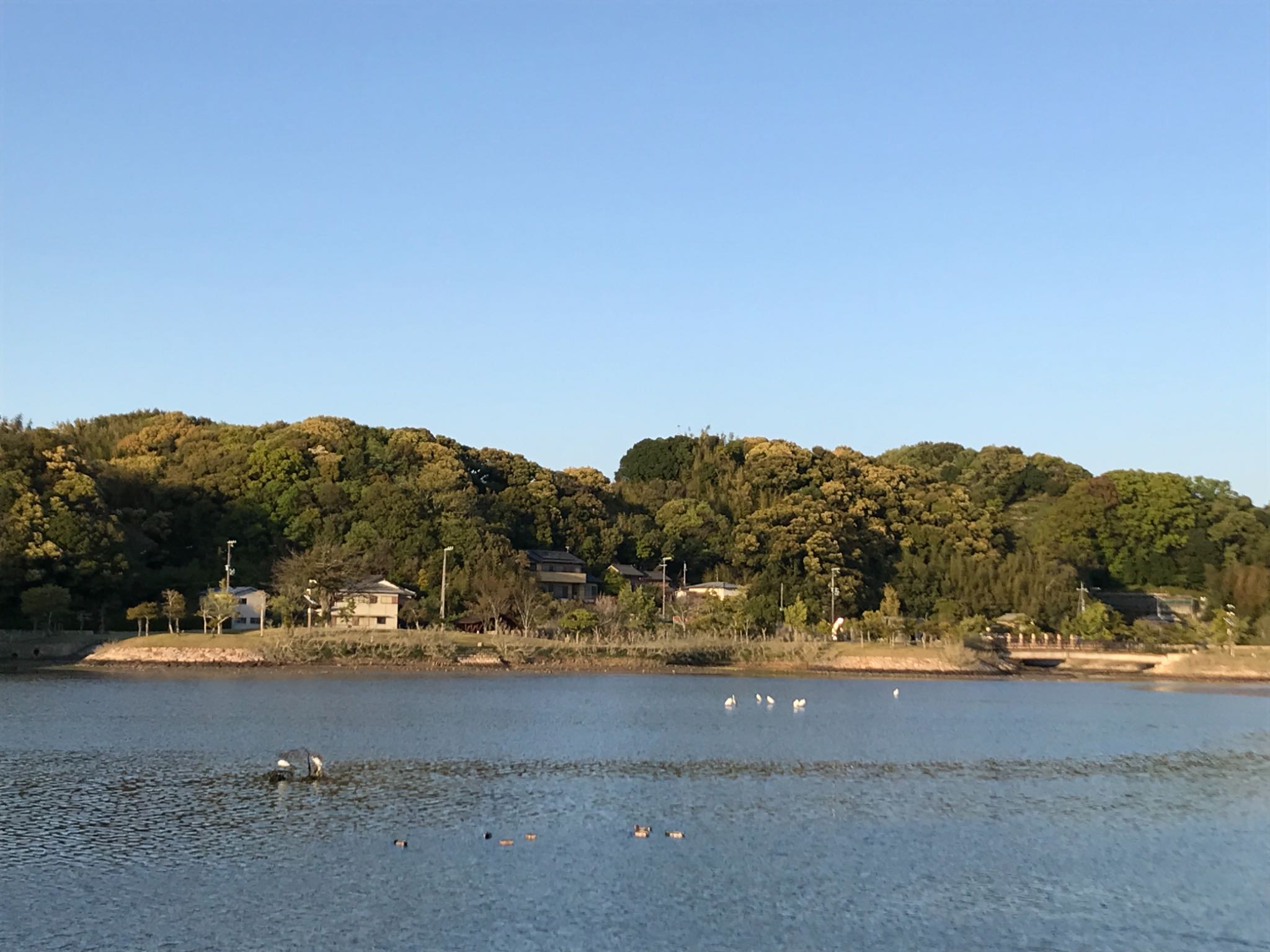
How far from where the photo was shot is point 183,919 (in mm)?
12531

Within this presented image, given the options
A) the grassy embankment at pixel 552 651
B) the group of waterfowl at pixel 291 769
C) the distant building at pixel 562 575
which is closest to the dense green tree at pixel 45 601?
the grassy embankment at pixel 552 651

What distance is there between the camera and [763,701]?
→ 39.7 meters

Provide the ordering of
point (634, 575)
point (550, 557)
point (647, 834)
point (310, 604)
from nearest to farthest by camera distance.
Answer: point (647, 834) < point (310, 604) < point (550, 557) < point (634, 575)

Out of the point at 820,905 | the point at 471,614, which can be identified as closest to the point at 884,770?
the point at 820,905

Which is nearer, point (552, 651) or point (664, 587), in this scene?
point (552, 651)

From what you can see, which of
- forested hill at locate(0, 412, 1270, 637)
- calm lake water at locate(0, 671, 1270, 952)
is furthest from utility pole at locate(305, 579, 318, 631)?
calm lake water at locate(0, 671, 1270, 952)

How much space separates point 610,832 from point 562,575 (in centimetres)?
5569

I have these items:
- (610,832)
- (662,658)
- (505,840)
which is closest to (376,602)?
(662,658)

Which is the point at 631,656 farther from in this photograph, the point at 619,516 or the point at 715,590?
the point at 619,516

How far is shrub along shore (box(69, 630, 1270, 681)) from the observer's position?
47812mm

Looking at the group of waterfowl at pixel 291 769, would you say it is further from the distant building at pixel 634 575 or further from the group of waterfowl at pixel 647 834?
the distant building at pixel 634 575

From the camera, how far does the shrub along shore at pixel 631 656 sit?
157 ft

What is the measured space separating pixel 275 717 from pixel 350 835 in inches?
572

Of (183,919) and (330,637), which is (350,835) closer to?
(183,919)
